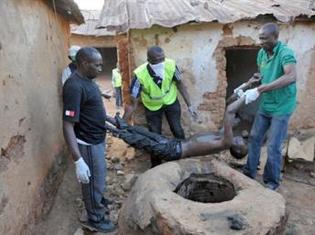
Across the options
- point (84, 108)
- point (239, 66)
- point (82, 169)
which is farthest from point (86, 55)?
point (239, 66)

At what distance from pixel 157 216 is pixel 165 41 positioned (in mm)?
3106

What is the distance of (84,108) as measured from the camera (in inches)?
128

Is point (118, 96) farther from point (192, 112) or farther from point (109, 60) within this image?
point (109, 60)

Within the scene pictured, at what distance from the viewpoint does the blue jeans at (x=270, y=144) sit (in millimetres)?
3883

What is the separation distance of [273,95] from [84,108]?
204 centimetres

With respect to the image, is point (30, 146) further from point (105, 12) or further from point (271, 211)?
point (105, 12)

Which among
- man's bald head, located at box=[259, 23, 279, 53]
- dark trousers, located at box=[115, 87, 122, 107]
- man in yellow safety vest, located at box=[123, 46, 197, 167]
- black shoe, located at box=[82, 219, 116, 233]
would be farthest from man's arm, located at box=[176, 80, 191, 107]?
dark trousers, located at box=[115, 87, 122, 107]

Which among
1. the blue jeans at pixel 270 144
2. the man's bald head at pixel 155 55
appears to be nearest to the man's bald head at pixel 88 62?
the man's bald head at pixel 155 55

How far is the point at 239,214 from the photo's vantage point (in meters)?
2.64

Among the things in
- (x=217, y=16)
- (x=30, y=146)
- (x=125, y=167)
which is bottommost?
(x=125, y=167)

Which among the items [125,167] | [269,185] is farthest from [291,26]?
[125,167]

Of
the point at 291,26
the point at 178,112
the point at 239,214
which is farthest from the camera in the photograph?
the point at 291,26

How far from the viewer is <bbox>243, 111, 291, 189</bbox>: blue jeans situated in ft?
12.7

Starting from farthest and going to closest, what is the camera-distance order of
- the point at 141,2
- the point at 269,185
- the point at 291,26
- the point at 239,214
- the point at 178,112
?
the point at 141,2
the point at 291,26
the point at 178,112
the point at 269,185
the point at 239,214
